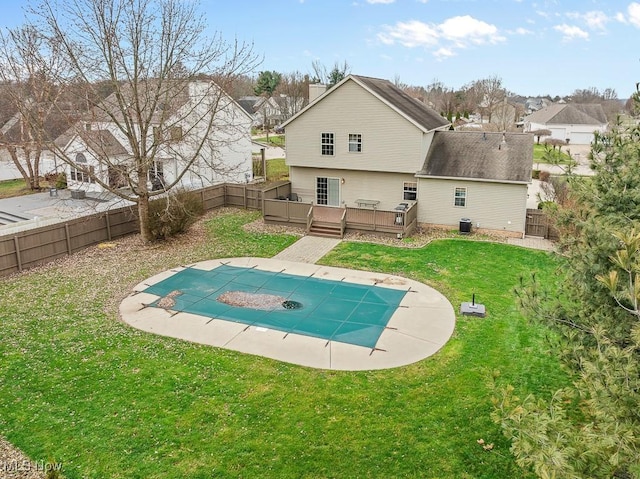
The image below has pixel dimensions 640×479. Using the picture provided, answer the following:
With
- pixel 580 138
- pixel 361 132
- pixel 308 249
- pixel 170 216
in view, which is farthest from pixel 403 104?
pixel 580 138

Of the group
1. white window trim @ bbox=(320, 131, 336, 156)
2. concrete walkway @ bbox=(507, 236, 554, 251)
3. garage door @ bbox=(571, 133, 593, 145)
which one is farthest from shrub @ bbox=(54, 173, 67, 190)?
garage door @ bbox=(571, 133, 593, 145)

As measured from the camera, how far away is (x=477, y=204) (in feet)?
73.6

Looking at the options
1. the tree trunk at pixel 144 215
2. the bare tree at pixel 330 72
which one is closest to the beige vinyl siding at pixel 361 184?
the tree trunk at pixel 144 215

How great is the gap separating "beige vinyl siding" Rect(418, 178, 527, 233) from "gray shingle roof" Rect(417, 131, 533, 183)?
422 millimetres

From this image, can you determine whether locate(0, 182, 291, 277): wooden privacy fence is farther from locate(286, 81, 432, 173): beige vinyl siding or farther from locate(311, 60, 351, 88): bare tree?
locate(311, 60, 351, 88): bare tree

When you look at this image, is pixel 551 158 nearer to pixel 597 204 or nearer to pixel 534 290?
pixel 597 204

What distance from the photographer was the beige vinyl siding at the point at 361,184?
2416 cm

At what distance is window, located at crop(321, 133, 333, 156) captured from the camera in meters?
24.3

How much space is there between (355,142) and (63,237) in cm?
1392

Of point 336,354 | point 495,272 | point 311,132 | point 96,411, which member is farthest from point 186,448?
point 311,132

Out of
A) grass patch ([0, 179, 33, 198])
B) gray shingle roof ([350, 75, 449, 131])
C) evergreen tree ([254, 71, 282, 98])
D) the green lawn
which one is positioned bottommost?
the green lawn

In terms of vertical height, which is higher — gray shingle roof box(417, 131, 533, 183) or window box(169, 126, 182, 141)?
window box(169, 126, 182, 141)

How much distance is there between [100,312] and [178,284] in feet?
9.53

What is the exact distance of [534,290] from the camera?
6.01m
